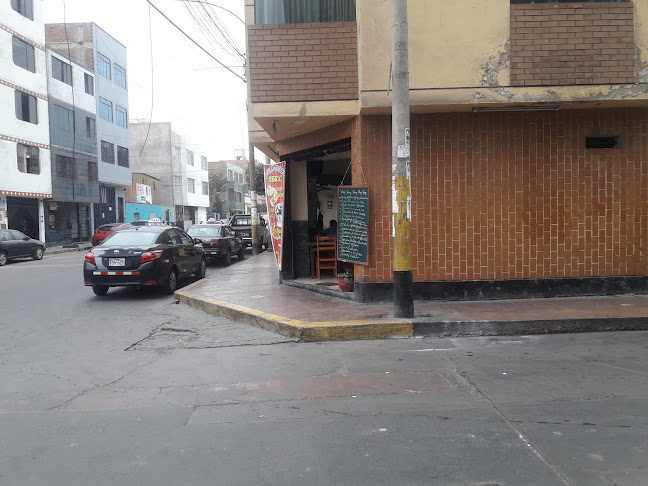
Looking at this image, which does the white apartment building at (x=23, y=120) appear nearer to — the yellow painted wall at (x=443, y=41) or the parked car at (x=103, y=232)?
the parked car at (x=103, y=232)

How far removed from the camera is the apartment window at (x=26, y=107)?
2809 centimetres

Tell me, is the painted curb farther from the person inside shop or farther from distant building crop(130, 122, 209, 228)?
distant building crop(130, 122, 209, 228)

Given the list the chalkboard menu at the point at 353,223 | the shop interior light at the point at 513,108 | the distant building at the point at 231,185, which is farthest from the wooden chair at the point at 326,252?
the distant building at the point at 231,185

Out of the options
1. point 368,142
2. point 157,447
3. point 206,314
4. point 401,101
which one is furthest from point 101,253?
point 157,447

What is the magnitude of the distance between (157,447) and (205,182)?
67.6 m

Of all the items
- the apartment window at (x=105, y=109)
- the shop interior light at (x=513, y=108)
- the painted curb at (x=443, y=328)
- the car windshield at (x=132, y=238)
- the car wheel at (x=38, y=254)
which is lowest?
the painted curb at (x=443, y=328)

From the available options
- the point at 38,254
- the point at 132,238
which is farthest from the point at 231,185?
the point at 132,238

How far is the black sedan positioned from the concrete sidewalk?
1.44m

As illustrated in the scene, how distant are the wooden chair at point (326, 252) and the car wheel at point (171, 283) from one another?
10.8 feet

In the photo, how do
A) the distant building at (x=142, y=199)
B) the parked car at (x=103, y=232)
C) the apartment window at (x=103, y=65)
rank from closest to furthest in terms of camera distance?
the parked car at (x=103, y=232) → the apartment window at (x=103, y=65) → the distant building at (x=142, y=199)

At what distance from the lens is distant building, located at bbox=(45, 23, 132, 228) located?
125ft

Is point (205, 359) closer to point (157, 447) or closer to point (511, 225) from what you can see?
point (157, 447)

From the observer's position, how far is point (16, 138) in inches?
1093

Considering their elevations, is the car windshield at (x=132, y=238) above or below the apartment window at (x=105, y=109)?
below
